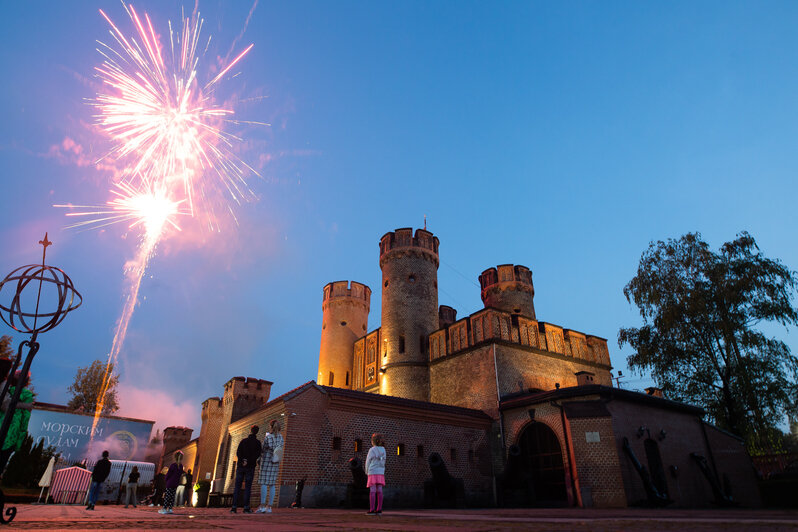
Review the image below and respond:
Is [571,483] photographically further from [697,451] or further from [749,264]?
[749,264]

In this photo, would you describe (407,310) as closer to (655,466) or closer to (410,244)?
(410,244)

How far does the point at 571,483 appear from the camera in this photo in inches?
650

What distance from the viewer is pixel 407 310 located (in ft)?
89.8

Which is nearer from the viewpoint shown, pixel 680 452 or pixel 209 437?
pixel 680 452

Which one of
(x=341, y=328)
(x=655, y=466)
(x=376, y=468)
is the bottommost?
(x=376, y=468)

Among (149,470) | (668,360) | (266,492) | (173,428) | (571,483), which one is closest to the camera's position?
(266,492)

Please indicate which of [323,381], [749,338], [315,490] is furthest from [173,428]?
[749,338]

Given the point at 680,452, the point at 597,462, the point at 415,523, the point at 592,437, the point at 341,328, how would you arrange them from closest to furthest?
the point at 415,523, the point at 597,462, the point at 592,437, the point at 680,452, the point at 341,328

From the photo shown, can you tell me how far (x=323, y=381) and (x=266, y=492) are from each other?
20.6 meters

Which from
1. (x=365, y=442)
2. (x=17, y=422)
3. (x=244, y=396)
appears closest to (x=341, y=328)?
(x=244, y=396)

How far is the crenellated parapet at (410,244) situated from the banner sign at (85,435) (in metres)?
25.2

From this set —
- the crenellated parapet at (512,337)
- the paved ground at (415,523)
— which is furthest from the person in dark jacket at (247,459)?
the crenellated parapet at (512,337)

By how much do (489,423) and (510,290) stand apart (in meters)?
12.5

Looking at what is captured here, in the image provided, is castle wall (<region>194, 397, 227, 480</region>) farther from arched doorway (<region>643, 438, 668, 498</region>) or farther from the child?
arched doorway (<region>643, 438, 668, 498</region>)
